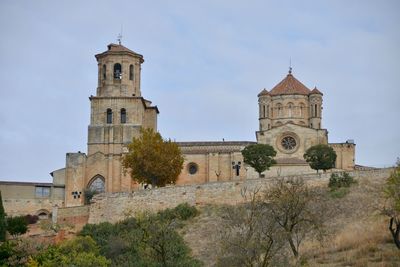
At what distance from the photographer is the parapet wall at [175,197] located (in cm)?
5072

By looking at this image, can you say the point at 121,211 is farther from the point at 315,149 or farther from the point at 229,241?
the point at 229,241

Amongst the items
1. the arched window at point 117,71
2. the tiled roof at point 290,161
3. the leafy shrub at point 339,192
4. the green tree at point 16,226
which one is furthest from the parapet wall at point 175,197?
the arched window at point 117,71

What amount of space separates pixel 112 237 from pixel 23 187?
1521 cm

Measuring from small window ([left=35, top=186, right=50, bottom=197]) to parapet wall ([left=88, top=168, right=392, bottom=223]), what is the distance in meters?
9.44

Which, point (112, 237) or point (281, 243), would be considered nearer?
point (281, 243)

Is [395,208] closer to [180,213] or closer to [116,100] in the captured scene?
[180,213]

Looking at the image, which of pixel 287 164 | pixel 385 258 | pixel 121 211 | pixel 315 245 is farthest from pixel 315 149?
pixel 385 258

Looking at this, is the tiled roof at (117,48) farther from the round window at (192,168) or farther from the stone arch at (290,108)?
the stone arch at (290,108)

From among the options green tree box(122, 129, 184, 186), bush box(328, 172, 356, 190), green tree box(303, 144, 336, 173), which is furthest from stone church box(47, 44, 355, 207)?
bush box(328, 172, 356, 190)

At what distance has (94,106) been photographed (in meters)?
66.0

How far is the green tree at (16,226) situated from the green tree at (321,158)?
17.9 m

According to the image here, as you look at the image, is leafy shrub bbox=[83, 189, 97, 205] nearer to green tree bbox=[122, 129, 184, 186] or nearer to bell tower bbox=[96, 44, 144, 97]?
green tree bbox=[122, 129, 184, 186]

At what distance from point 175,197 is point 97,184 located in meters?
13.5

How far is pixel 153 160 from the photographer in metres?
55.0
